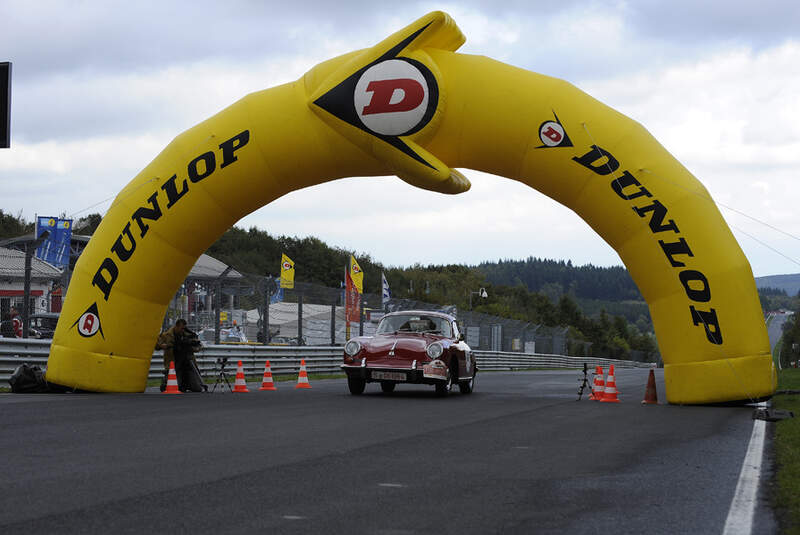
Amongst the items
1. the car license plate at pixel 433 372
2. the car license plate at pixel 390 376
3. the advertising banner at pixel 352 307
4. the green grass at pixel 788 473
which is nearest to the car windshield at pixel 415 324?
the car license plate at pixel 433 372

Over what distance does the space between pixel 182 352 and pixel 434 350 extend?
4351 mm

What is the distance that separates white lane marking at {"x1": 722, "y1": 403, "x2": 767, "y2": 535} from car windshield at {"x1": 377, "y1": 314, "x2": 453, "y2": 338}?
8523mm

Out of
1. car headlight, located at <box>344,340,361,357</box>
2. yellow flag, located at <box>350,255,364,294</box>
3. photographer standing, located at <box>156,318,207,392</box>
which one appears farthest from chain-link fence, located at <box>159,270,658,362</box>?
car headlight, located at <box>344,340,361,357</box>

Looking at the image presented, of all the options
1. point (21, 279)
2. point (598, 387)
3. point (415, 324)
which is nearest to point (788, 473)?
point (598, 387)

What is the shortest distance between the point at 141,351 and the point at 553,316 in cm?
12829

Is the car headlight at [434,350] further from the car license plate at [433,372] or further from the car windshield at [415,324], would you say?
the car windshield at [415,324]

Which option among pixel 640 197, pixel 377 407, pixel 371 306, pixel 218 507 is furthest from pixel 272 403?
pixel 371 306

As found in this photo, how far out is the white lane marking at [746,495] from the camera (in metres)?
4.81

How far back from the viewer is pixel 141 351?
15797 millimetres

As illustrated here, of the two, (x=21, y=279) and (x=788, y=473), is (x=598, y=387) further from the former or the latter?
(x=21, y=279)

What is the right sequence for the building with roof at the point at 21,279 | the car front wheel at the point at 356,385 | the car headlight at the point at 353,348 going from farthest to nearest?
the building with roof at the point at 21,279 → the car front wheel at the point at 356,385 → the car headlight at the point at 353,348

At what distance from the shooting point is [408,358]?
15.7 metres

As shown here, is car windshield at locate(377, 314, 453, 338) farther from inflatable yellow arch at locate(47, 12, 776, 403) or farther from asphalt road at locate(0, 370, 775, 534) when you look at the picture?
asphalt road at locate(0, 370, 775, 534)

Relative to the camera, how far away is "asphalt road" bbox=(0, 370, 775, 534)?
16.2 ft
